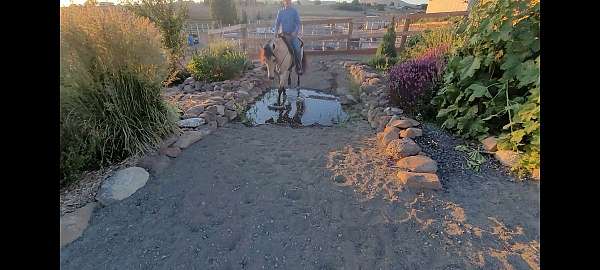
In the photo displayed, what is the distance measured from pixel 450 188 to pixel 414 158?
47 centimetres

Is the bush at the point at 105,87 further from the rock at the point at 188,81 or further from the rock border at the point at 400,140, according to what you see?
the rock at the point at 188,81

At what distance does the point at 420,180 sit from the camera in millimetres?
2775

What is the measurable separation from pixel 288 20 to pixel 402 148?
4.20m

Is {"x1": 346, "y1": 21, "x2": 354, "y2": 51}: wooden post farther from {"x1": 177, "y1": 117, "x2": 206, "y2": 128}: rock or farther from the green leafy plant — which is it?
the green leafy plant

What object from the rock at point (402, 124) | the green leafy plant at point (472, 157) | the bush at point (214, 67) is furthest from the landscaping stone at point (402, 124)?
the bush at point (214, 67)

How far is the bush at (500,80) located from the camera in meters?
2.92

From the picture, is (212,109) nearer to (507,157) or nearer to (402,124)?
(402,124)

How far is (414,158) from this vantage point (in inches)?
122

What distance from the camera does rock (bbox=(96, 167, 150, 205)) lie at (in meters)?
2.59

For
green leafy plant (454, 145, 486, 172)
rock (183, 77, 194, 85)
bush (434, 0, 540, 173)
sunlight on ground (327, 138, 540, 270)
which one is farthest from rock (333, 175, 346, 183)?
rock (183, 77, 194, 85)

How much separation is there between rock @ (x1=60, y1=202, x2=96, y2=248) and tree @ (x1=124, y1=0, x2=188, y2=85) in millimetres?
4912

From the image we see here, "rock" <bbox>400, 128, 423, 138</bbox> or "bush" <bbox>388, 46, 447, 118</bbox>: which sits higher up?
"bush" <bbox>388, 46, 447, 118</bbox>

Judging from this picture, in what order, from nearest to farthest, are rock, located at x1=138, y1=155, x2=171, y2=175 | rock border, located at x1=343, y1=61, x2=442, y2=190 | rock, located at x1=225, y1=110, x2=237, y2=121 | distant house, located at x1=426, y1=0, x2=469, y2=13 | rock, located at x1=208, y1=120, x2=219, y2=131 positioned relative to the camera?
rock border, located at x1=343, y1=61, x2=442, y2=190, rock, located at x1=138, y1=155, x2=171, y2=175, rock, located at x1=208, y1=120, x2=219, y2=131, rock, located at x1=225, y1=110, x2=237, y2=121, distant house, located at x1=426, y1=0, x2=469, y2=13
